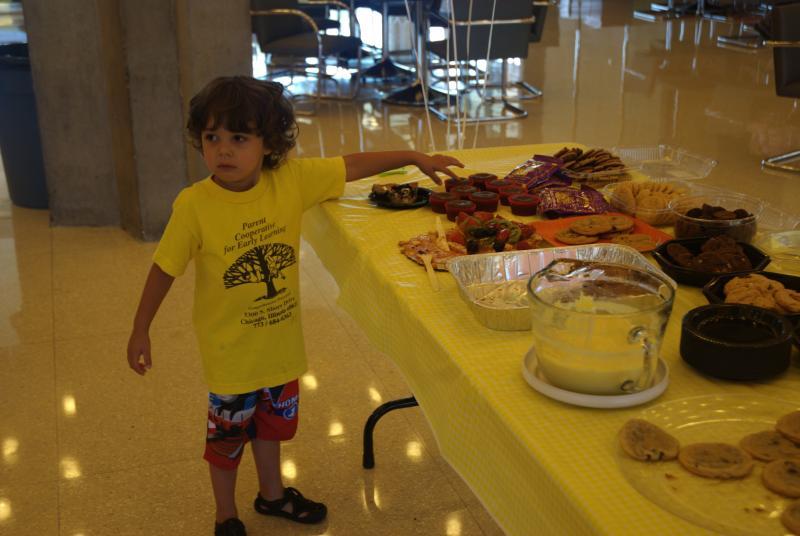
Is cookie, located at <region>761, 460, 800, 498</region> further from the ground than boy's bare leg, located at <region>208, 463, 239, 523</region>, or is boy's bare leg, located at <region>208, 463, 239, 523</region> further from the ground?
cookie, located at <region>761, 460, 800, 498</region>

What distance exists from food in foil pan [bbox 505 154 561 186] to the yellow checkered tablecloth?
0.41 m

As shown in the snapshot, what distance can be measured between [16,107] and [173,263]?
10.4 ft

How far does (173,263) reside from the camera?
1796mm

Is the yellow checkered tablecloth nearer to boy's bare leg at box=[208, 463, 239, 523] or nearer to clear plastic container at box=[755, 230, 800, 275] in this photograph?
A: clear plastic container at box=[755, 230, 800, 275]

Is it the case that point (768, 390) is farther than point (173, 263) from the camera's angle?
No

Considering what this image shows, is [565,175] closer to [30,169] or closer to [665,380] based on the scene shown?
[665,380]

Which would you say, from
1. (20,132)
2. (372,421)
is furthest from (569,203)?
(20,132)

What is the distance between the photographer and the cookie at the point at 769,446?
Result: 112cm

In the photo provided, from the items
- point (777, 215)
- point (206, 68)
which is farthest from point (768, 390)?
point (206, 68)

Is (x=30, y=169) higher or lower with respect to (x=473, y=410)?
lower

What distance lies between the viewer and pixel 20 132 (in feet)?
15.0

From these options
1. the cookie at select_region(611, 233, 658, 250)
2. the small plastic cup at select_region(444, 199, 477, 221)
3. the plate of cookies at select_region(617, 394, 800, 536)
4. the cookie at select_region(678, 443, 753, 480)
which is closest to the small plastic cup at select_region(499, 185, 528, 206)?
the small plastic cup at select_region(444, 199, 477, 221)

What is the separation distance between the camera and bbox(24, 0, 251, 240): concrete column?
3992 mm

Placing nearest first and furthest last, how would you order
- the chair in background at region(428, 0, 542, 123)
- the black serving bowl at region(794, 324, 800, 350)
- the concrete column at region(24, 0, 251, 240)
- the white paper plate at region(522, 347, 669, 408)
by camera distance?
the white paper plate at region(522, 347, 669, 408), the black serving bowl at region(794, 324, 800, 350), the concrete column at region(24, 0, 251, 240), the chair in background at region(428, 0, 542, 123)
